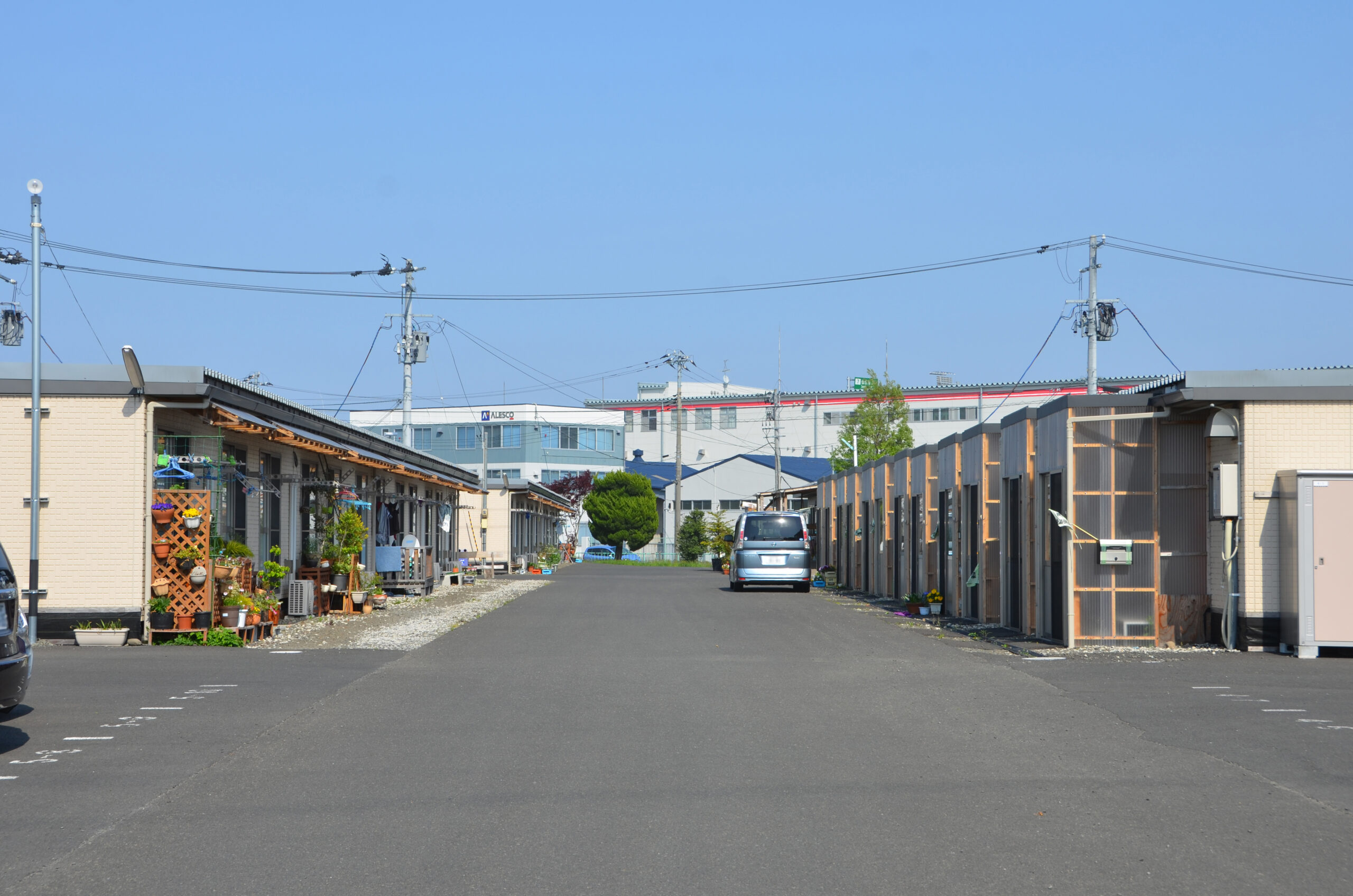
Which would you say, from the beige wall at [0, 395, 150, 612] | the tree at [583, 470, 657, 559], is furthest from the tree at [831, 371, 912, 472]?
the beige wall at [0, 395, 150, 612]

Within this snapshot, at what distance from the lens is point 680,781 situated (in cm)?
763

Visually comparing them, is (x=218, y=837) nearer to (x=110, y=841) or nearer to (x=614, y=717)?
(x=110, y=841)

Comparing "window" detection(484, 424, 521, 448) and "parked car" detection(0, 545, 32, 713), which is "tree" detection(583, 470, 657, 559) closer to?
"window" detection(484, 424, 521, 448)

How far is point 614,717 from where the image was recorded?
401 inches

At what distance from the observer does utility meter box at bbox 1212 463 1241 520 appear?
50.6ft

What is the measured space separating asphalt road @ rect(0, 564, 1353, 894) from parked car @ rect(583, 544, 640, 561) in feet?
185

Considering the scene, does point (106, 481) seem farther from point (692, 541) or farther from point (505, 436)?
point (505, 436)

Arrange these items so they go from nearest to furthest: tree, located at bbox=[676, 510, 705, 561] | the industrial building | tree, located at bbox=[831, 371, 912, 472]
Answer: the industrial building
tree, located at bbox=[831, 371, 912, 472]
tree, located at bbox=[676, 510, 705, 561]

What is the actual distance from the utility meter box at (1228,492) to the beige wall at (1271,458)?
4.0 inches

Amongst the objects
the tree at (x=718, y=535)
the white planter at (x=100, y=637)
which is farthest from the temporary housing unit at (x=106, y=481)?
the tree at (x=718, y=535)

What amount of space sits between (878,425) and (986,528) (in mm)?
38110

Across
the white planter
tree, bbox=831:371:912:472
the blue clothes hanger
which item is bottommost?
the white planter

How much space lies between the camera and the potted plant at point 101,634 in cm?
1591

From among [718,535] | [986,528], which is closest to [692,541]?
[718,535]
